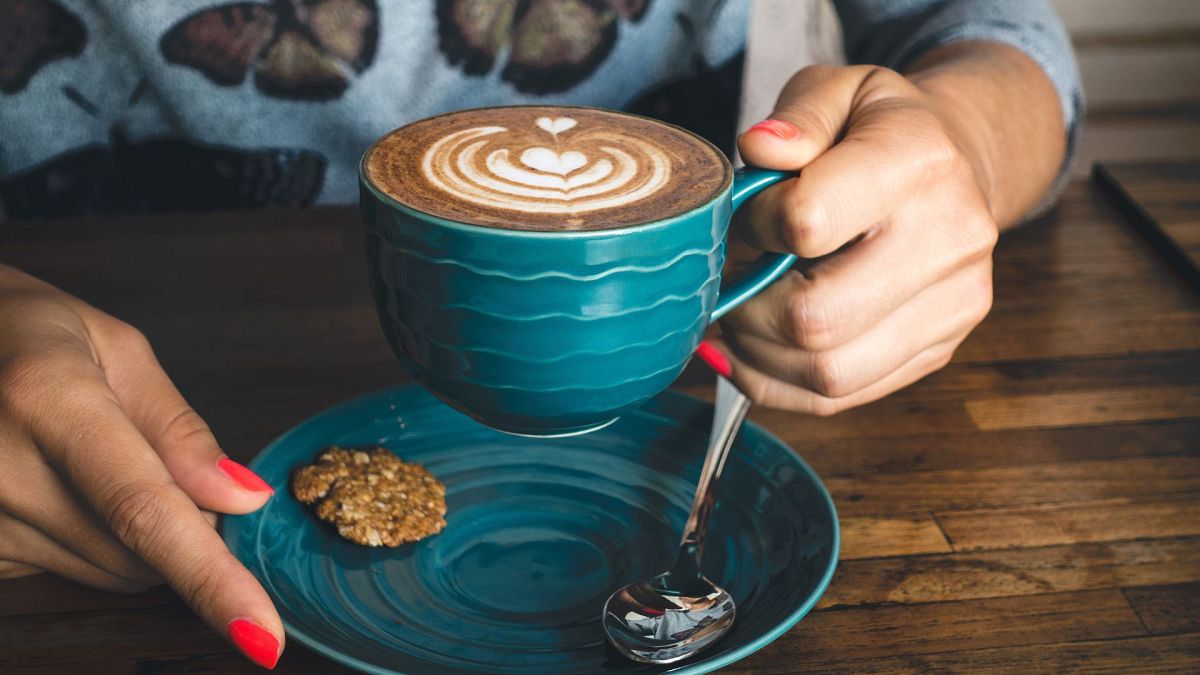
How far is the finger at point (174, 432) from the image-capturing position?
64 cm

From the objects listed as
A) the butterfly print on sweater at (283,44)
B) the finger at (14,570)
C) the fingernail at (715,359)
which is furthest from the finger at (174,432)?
the butterfly print on sweater at (283,44)

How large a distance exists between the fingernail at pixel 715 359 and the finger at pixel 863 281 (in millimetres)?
50

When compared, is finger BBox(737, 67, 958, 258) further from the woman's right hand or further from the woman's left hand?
the woman's right hand

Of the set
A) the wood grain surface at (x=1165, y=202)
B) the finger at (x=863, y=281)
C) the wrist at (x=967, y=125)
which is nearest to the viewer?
the finger at (x=863, y=281)

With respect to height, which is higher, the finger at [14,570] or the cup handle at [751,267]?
the cup handle at [751,267]

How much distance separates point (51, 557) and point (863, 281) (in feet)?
1.94

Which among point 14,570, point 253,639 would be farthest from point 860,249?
point 14,570

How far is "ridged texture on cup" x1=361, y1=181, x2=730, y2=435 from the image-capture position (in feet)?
1.73

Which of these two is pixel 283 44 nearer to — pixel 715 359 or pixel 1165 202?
pixel 715 359

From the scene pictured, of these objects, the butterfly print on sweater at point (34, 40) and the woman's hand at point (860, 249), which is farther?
the butterfly print on sweater at point (34, 40)

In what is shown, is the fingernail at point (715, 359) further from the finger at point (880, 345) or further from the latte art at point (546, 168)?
the latte art at point (546, 168)

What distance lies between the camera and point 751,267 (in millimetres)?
736

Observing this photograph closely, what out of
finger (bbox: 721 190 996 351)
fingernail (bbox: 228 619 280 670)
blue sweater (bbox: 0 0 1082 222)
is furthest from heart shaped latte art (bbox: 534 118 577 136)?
blue sweater (bbox: 0 0 1082 222)

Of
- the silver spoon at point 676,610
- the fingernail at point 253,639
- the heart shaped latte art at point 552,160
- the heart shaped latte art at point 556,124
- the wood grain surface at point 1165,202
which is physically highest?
the heart shaped latte art at point 552,160
